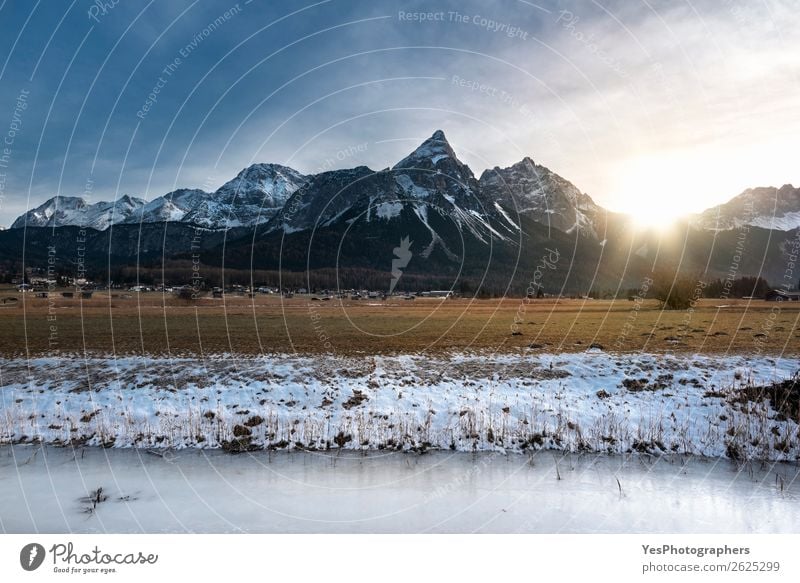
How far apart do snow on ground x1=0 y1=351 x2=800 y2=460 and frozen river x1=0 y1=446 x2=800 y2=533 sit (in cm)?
100

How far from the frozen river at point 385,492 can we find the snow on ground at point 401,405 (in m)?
1.00

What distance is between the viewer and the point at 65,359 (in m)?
29.6

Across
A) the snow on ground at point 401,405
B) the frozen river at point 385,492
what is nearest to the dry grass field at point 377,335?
the snow on ground at point 401,405

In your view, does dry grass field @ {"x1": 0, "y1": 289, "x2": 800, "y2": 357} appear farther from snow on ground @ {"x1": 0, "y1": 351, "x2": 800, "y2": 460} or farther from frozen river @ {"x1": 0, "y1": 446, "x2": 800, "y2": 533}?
frozen river @ {"x1": 0, "y1": 446, "x2": 800, "y2": 533}

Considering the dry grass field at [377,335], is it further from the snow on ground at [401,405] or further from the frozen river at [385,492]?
the frozen river at [385,492]

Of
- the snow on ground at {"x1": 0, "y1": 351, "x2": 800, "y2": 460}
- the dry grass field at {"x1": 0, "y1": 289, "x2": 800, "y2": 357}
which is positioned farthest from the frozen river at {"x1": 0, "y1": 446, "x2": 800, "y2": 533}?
the dry grass field at {"x1": 0, "y1": 289, "x2": 800, "y2": 357}

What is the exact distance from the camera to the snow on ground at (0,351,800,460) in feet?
61.4

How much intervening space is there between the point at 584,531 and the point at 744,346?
29.8m

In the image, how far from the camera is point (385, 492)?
14.7 metres

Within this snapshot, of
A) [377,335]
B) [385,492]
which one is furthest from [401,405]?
[377,335]

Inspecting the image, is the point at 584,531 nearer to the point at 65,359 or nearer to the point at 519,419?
the point at 519,419

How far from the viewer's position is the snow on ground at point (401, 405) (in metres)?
18.7

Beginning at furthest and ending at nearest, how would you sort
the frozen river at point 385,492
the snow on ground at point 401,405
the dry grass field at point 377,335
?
1. the dry grass field at point 377,335
2. the snow on ground at point 401,405
3. the frozen river at point 385,492

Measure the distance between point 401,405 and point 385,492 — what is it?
729 cm
